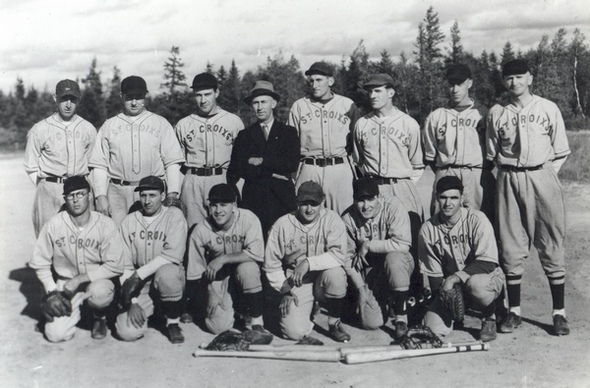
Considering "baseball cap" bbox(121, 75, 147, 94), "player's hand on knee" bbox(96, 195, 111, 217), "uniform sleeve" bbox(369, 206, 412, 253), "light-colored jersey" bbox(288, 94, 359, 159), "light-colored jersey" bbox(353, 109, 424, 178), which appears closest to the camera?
"uniform sleeve" bbox(369, 206, 412, 253)

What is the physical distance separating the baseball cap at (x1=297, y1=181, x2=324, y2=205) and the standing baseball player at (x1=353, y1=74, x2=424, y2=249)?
914 millimetres

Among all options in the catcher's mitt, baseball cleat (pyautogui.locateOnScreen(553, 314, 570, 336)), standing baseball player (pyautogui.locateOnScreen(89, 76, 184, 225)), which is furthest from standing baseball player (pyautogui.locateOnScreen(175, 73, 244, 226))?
baseball cleat (pyautogui.locateOnScreen(553, 314, 570, 336))

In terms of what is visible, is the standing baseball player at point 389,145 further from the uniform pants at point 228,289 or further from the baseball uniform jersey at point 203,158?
the uniform pants at point 228,289

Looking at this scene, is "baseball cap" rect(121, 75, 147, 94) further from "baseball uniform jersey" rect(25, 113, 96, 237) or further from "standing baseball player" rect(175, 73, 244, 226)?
"baseball uniform jersey" rect(25, 113, 96, 237)

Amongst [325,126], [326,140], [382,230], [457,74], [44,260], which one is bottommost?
[44,260]

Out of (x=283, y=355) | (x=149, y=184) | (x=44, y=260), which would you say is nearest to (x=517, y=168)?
(x=283, y=355)

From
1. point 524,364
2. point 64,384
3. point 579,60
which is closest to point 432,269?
point 524,364

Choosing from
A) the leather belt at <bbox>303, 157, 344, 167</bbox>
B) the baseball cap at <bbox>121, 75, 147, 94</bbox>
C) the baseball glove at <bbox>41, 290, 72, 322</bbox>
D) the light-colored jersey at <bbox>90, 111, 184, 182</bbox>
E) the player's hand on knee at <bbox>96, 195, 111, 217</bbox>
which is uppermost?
the baseball cap at <bbox>121, 75, 147, 94</bbox>

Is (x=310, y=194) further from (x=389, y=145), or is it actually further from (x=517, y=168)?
(x=517, y=168)

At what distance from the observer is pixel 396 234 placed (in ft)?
17.6

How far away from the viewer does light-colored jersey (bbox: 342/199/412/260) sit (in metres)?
5.35

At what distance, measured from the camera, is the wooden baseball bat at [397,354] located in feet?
14.6

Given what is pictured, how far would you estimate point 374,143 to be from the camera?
5.77m

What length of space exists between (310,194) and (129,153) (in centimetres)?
199
